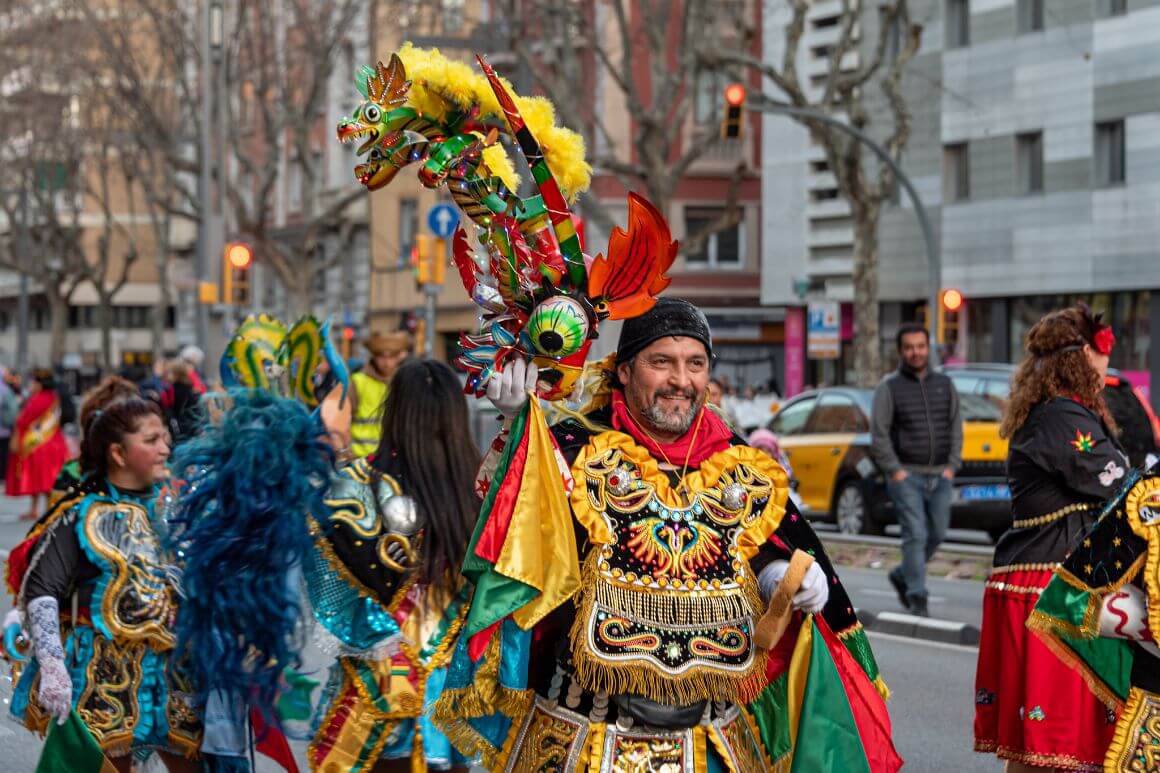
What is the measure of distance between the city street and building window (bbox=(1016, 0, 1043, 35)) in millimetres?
20754

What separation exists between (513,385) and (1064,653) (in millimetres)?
1790

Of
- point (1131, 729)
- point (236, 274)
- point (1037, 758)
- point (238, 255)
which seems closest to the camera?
→ point (1131, 729)

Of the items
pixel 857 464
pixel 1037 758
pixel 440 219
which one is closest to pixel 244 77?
pixel 440 219

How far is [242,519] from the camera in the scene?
480 cm

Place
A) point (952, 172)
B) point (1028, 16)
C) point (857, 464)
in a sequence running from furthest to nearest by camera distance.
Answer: point (952, 172), point (1028, 16), point (857, 464)

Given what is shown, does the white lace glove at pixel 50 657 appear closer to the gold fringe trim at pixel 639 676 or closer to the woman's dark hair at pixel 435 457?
the woman's dark hair at pixel 435 457

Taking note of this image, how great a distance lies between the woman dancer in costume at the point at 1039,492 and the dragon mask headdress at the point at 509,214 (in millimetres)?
2587

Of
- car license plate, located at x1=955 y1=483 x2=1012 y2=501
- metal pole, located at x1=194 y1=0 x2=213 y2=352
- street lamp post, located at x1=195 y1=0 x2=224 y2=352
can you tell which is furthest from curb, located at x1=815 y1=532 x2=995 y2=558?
metal pole, located at x1=194 y1=0 x2=213 y2=352

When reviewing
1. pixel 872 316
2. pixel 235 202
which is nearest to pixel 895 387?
pixel 872 316

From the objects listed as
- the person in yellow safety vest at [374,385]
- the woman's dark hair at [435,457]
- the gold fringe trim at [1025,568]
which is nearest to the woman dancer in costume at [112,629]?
the woman's dark hair at [435,457]

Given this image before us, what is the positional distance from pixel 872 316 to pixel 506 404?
23.3m

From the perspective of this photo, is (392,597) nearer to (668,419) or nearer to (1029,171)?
(668,419)

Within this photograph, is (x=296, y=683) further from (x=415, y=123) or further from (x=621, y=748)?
(x=415, y=123)

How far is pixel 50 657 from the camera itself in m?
5.05
